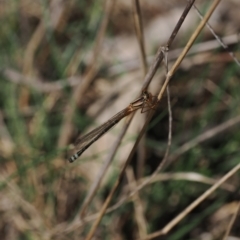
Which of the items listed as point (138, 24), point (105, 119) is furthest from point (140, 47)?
point (105, 119)

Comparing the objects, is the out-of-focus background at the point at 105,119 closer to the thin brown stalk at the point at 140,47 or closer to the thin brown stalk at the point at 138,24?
the thin brown stalk at the point at 140,47

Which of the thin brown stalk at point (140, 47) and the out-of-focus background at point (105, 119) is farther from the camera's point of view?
the out-of-focus background at point (105, 119)

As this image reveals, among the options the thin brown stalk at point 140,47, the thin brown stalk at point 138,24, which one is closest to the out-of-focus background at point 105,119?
the thin brown stalk at point 140,47

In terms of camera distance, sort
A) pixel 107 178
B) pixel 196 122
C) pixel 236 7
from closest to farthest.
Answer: pixel 107 178 < pixel 196 122 < pixel 236 7

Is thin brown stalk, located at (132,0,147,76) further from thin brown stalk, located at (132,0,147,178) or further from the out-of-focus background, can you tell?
the out-of-focus background

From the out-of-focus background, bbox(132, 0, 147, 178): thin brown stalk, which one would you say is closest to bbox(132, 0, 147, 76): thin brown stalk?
bbox(132, 0, 147, 178): thin brown stalk

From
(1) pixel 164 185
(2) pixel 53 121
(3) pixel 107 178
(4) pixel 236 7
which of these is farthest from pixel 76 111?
(4) pixel 236 7

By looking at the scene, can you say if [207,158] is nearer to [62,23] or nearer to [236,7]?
[236,7]

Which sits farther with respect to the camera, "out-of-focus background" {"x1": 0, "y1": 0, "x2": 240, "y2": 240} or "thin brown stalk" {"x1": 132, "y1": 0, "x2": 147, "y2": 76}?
"out-of-focus background" {"x1": 0, "y1": 0, "x2": 240, "y2": 240}
